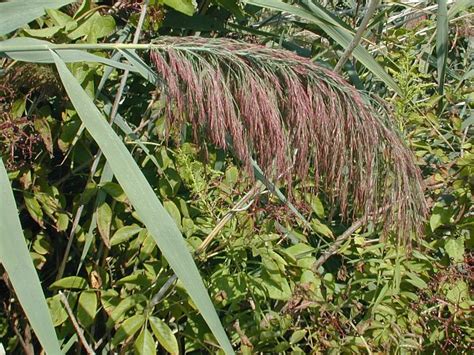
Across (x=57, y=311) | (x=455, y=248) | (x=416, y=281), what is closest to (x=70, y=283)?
(x=57, y=311)

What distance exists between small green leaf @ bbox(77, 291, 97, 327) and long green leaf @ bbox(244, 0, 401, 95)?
855mm

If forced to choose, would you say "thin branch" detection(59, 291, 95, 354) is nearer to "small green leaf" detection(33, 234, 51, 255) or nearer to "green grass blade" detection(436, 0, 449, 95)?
"small green leaf" detection(33, 234, 51, 255)

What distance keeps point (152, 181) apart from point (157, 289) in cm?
35

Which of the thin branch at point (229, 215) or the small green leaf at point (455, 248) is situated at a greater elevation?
the thin branch at point (229, 215)

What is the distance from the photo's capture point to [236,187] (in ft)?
6.89

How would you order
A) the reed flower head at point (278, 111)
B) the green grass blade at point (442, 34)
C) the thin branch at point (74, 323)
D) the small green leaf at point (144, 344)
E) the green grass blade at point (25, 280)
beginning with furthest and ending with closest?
the green grass blade at point (442, 34), the thin branch at point (74, 323), the small green leaf at point (144, 344), the reed flower head at point (278, 111), the green grass blade at point (25, 280)

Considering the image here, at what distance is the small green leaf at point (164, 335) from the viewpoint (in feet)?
6.02

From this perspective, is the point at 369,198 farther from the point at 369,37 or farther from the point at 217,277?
the point at 369,37

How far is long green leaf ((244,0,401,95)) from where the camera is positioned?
1996 millimetres

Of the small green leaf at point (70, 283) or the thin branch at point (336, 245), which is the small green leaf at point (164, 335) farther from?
the thin branch at point (336, 245)

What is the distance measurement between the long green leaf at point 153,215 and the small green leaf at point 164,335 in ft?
1.50

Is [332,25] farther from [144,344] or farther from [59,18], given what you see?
[144,344]

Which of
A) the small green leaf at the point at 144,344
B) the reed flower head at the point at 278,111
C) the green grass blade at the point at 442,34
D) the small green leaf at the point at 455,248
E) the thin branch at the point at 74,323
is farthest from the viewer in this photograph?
the green grass blade at the point at 442,34

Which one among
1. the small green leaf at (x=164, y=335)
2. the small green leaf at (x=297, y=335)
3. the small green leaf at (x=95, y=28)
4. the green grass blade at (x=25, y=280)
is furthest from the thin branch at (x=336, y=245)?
the green grass blade at (x=25, y=280)
